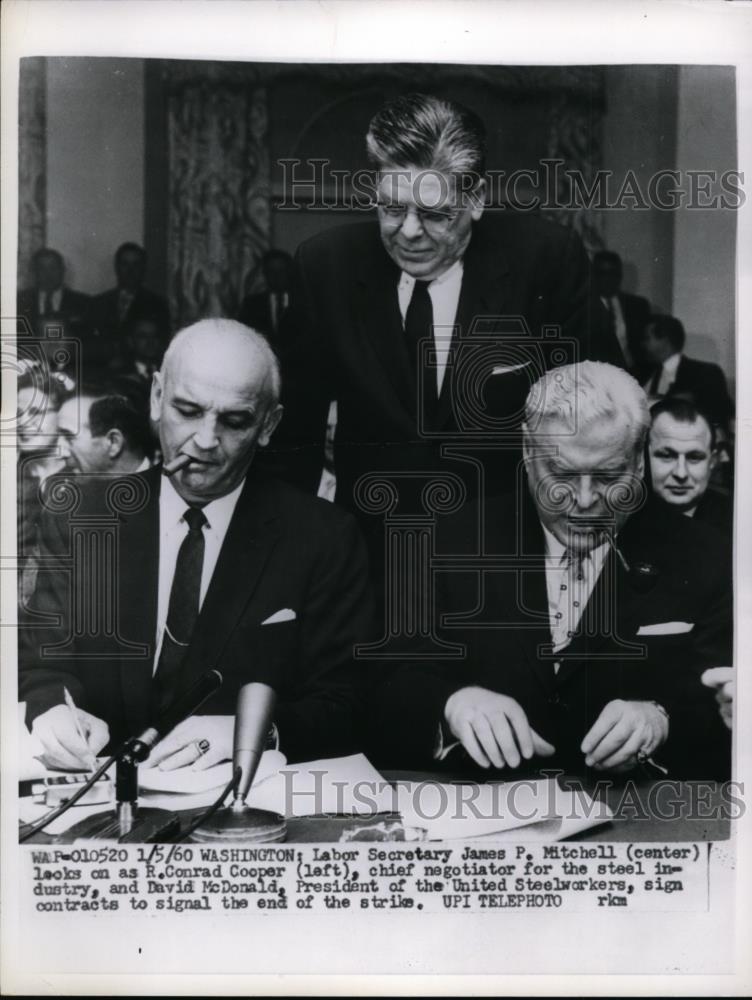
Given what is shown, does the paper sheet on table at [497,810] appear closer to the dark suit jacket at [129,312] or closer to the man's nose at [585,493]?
the man's nose at [585,493]

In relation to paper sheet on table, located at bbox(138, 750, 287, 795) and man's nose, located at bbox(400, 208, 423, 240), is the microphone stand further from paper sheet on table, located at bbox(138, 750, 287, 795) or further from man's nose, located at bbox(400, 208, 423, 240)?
man's nose, located at bbox(400, 208, 423, 240)

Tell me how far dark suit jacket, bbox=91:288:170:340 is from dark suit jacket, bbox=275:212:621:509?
1.27 feet

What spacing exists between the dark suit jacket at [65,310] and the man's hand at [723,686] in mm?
2235

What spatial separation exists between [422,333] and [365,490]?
1.72 feet

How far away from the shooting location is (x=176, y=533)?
362cm

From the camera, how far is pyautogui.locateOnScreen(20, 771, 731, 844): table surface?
356 centimetres

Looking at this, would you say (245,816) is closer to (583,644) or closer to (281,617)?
(281,617)

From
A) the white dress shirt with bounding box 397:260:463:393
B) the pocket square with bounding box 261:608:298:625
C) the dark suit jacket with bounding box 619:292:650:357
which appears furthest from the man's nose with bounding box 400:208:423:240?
the pocket square with bounding box 261:608:298:625

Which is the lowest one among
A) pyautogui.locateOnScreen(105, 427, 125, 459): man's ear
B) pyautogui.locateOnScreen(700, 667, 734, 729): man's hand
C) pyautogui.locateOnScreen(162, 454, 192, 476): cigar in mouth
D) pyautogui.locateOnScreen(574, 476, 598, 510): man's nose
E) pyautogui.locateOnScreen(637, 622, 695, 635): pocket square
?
pyautogui.locateOnScreen(700, 667, 734, 729): man's hand

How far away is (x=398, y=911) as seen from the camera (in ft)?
11.7

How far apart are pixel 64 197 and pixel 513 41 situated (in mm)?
1478

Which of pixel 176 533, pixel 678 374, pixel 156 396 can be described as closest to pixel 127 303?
pixel 156 396

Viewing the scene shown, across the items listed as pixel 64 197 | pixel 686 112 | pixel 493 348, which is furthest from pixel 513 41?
pixel 64 197

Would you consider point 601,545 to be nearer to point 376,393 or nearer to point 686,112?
point 376,393
